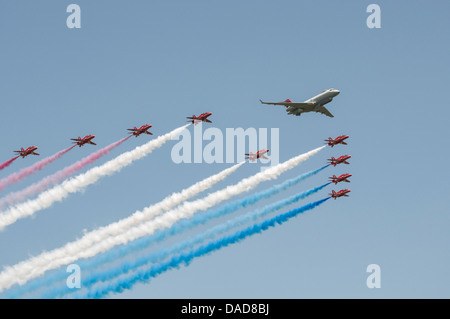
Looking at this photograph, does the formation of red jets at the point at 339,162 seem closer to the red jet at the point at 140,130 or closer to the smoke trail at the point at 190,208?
the smoke trail at the point at 190,208

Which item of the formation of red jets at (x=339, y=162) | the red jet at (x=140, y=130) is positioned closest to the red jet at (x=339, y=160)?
the formation of red jets at (x=339, y=162)

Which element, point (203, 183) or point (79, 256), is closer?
point (79, 256)

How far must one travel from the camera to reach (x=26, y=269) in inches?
5595

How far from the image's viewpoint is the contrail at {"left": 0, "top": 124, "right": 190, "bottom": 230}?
151625 millimetres

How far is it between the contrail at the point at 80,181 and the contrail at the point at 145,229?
5880mm

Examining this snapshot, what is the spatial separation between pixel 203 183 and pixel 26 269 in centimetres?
3155

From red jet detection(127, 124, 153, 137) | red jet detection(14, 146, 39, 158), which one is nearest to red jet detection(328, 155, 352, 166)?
red jet detection(127, 124, 153, 137)

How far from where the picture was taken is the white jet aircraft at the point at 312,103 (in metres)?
164

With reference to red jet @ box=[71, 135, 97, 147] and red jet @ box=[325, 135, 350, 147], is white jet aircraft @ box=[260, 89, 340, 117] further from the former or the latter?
red jet @ box=[71, 135, 97, 147]

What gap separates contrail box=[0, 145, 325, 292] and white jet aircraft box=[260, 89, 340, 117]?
7356 millimetres
